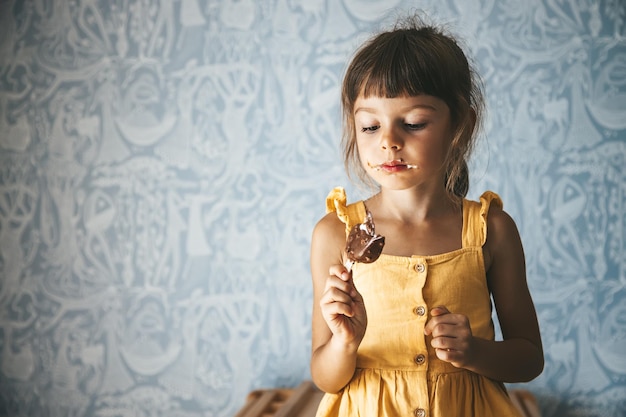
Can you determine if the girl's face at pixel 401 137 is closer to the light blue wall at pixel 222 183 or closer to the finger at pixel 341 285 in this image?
the finger at pixel 341 285

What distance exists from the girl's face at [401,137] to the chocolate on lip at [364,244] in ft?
0.23

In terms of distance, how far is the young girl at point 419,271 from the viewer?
2.74 feet

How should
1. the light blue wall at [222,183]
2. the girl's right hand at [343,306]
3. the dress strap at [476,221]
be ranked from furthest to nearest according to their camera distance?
the light blue wall at [222,183] < the dress strap at [476,221] < the girl's right hand at [343,306]

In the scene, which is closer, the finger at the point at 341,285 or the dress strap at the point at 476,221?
the finger at the point at 341,285

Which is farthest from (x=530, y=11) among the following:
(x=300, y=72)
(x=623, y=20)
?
(x=300, y=72)

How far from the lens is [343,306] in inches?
30.6

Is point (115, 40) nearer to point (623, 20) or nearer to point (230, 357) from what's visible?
point (230, 357)

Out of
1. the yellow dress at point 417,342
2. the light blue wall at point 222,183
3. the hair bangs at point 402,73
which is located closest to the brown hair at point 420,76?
the hair bangs at point 402,73

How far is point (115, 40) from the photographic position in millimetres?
1587

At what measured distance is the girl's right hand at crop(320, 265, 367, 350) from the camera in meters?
0.78

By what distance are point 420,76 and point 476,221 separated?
212 millimetres

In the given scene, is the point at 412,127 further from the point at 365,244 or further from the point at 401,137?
the point at 365,244

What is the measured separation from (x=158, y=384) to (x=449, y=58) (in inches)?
43.9

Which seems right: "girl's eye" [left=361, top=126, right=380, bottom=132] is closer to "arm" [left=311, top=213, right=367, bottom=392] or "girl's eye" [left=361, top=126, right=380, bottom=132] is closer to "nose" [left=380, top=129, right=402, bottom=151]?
"nose" [left=380, top=129, right=402, bottom=151]
